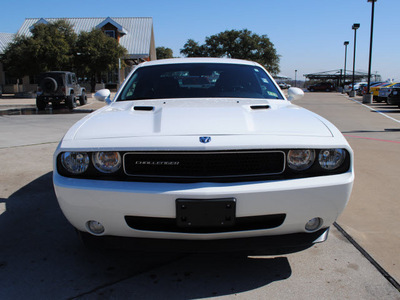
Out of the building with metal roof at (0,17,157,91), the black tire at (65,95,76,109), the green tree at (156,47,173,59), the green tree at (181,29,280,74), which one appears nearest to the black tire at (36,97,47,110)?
the black tire at (65,95,76,109)

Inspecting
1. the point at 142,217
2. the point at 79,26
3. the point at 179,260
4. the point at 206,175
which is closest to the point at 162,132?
the point at 206,175

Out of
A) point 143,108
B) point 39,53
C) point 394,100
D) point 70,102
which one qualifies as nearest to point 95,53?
point 39,53

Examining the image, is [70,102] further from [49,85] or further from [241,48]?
[241,48]

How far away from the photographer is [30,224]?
11.5 ft

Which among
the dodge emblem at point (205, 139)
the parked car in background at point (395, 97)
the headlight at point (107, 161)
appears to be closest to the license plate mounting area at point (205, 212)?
the dodge emblem at point (205, 139)

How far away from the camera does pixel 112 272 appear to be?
2.66m

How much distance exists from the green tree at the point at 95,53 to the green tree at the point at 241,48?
3564 cm

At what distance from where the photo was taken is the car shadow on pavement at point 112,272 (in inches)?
95.3

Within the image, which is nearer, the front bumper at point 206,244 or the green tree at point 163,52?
the front bumper at point 206,244

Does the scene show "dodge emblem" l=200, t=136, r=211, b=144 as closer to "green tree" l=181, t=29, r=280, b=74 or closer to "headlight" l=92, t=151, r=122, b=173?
"headlight" l=92, t=151, r=122, b=173

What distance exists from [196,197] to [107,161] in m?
0.61

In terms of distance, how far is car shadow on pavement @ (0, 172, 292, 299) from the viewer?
2420 millimetres

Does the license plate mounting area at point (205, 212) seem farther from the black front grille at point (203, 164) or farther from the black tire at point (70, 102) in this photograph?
the black tire at point (70, 102)

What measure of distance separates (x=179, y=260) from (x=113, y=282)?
1.70ft
